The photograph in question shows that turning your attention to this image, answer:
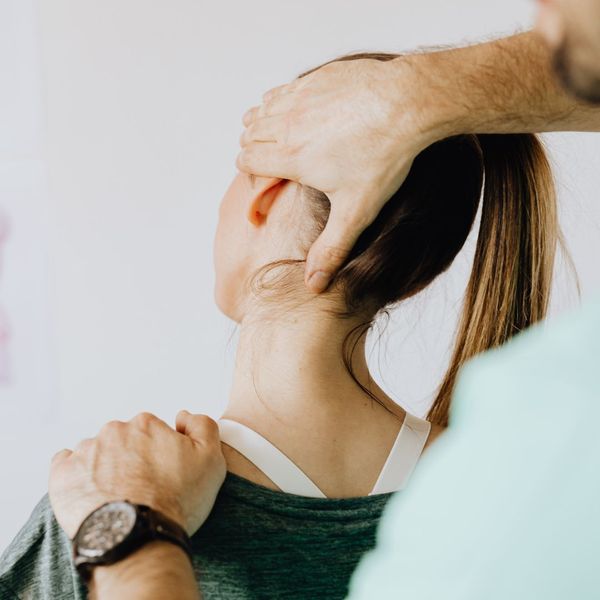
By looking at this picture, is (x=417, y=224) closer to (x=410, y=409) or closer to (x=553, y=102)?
(x=553, y=102)

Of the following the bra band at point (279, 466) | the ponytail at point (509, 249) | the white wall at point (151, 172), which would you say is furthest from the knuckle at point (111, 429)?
the white wall at point (151, 172)

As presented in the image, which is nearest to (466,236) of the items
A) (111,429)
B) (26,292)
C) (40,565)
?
(111,429)

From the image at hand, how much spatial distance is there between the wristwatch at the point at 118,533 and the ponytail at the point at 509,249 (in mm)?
624

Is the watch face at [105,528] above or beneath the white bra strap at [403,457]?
above

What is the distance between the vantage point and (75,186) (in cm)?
238

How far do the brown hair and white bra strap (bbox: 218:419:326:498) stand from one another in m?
0.14

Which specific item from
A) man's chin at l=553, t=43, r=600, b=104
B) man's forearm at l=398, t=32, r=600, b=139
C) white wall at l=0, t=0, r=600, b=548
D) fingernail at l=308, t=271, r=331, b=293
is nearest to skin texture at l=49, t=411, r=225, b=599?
fingernail at l=308, t=271, r=331, b=293

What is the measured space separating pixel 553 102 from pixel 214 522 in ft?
1.88

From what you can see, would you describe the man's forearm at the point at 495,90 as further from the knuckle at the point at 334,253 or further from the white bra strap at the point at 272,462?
the white bra strap at the point at 272,462

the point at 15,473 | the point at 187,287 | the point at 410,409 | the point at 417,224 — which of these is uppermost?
the point at 417,224

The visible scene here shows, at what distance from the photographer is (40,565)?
3.02ft

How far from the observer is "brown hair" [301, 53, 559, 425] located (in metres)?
1.06

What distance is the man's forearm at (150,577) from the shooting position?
76 centimetres

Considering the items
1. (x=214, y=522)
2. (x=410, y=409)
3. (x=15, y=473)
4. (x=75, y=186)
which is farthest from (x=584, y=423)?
(x=15, y=473)
